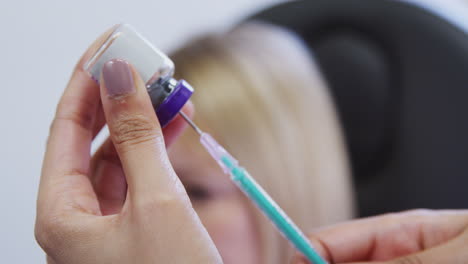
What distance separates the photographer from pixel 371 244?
48cm

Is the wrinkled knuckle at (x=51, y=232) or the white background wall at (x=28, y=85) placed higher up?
the white background wall at (x=28, y=85)

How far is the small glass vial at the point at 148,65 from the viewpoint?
14.6 inches

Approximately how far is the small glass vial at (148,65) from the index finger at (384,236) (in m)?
0.22

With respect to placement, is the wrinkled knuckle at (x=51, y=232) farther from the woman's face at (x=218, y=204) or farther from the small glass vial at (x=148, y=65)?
the woman's face at (x=218, y=204)

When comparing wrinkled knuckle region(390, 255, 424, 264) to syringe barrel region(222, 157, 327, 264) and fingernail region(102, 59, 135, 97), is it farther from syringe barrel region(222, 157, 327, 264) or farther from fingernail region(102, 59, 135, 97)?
fingernail region(102, 59, 135, 97)

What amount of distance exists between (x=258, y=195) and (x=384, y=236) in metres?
0.16

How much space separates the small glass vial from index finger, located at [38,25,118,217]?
2 centimetres

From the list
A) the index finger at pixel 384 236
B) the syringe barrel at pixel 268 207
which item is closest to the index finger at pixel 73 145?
the syringe barrel at pixel 268 207

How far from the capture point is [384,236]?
474 millimetres

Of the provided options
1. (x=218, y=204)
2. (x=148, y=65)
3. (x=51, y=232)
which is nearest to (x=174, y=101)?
(x=148, y=65)

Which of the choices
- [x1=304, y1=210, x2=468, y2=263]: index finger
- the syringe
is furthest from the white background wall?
[x1=304, y1=210, x2=468, y2=263]: index finger

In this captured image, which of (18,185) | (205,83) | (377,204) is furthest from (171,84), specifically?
(377,204)

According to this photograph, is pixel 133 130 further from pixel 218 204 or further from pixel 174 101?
pixel 218 204

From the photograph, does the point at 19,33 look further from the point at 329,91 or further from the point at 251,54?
the point at 329,91
